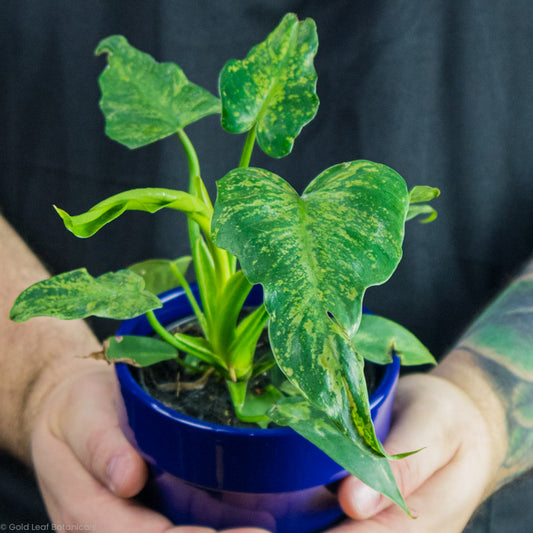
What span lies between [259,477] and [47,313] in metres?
0.17

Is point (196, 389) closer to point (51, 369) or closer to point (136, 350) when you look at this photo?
point (136, 350)

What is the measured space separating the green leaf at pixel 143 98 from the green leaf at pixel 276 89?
0.07 m

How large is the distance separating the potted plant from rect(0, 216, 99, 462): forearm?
27cm

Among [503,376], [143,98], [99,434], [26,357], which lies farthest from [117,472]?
[503,376]

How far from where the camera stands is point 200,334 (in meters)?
0.51

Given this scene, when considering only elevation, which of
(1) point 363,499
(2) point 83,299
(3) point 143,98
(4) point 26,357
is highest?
(3) point 143,98

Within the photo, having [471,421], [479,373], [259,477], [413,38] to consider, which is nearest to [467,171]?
[413,38]

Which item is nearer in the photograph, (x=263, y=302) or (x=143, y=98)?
(x=263, y=302)

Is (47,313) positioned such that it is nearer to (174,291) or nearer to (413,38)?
(174,291)

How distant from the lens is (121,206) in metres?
0.30

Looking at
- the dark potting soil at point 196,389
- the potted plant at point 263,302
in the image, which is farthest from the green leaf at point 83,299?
the dark potting soil at point 196,389

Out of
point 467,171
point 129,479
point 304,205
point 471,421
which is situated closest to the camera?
point 304,205

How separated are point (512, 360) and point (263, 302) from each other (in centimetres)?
54

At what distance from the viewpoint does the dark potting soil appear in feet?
1.39
